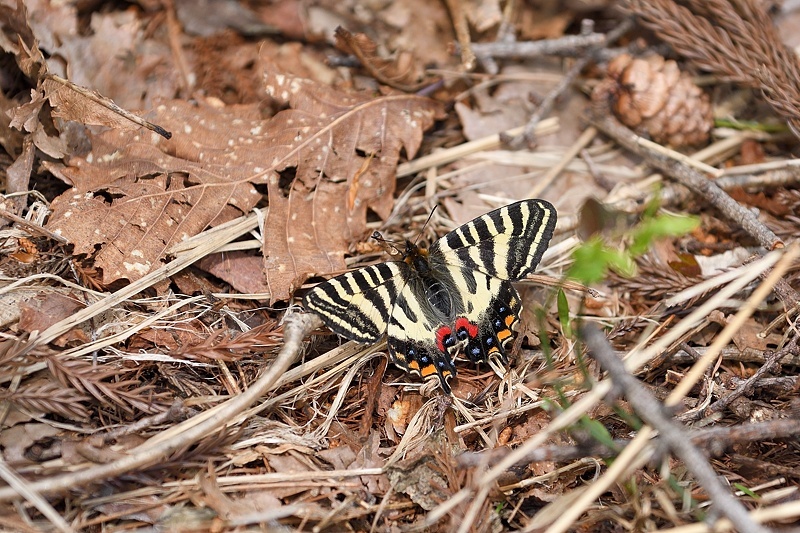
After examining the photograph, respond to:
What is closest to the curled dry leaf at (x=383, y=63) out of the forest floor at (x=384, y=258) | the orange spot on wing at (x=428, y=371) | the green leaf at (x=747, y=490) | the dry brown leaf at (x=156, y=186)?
the forest floor at (x=384, y=258)

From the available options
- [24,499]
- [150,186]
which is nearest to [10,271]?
[150,186]

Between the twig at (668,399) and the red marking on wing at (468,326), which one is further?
the red marking on wing at (468,326)

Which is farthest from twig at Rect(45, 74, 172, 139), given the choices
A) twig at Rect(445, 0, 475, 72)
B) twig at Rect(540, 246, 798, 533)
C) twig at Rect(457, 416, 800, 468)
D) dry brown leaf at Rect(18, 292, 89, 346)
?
twig at Rect(540, 246, 798, 533)

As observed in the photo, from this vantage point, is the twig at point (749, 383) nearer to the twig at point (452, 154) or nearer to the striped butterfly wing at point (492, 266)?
the striped butterfly wing at point (492, 266)

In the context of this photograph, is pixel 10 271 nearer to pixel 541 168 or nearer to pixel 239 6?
pixel 239 6

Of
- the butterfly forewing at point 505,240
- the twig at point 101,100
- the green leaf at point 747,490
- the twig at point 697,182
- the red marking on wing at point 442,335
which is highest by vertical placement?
the twig at point 101,100
